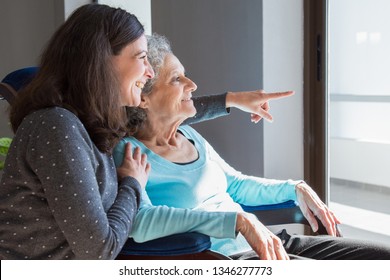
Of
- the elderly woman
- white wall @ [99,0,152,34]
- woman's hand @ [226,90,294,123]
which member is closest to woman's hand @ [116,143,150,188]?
the elderly woman

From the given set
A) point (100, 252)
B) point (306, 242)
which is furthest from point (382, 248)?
point (100, 252)

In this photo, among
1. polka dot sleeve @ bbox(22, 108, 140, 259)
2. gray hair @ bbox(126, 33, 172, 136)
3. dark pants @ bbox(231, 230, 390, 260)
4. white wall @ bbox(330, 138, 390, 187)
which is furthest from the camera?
white wall @ bbox(330, 138, 390, 187)

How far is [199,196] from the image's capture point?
1563 millimetres

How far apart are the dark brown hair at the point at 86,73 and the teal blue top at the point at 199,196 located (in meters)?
0.22

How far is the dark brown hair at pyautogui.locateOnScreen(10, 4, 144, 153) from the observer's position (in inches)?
45.1

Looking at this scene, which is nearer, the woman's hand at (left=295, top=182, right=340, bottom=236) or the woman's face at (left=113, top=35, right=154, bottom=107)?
the woman's face at (left=113, top=35, right=154, bottom=107)

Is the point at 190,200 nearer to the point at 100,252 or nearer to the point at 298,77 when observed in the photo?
the point at 100,252

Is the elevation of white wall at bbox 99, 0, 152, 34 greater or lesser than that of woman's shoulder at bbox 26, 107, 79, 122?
greater

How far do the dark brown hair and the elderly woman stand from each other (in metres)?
0.27

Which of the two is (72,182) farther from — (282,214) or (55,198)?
(282,214)

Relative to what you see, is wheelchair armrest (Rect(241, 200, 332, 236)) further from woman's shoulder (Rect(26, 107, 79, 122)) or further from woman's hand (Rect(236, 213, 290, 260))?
woman's shoulder (Rect(26, 107, 79, 122))

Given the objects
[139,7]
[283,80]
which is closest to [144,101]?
[283,80]

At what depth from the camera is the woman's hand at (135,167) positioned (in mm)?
1318

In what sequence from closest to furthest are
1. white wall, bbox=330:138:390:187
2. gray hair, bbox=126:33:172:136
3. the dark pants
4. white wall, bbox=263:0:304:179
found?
the dark pants
gray hair, bbox=126:33:172:136
white wall, bbox=263:0:304:179
white wall, bbox=330:138:390:187
